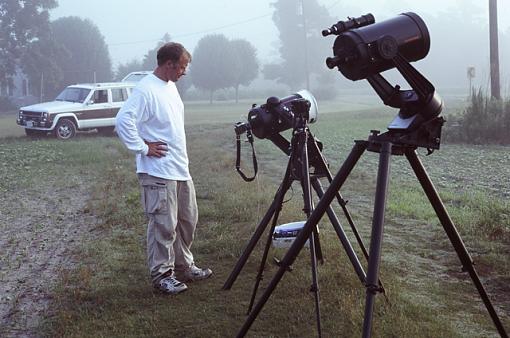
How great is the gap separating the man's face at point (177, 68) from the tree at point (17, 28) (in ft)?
173

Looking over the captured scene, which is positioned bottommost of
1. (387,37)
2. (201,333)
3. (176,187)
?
(201,333)

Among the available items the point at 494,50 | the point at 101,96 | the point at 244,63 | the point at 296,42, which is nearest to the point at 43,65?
the point at 244,63

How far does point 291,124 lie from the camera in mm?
4309

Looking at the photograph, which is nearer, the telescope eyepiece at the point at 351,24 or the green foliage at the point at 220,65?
the telescope eyepiece at the point at 351,24

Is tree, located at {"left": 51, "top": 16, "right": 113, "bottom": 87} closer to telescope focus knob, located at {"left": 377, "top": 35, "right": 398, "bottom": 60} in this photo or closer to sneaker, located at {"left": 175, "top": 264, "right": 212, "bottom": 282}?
sneaker, located at {"left": 175, "top": 264, "right": 212, "bottom": 282}

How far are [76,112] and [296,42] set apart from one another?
56718mm

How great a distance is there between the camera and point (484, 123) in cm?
1744

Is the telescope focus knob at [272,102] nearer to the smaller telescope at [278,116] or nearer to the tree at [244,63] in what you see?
the smaller telescope at [278,116]

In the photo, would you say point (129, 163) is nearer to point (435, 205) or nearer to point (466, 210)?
point (466, 210)

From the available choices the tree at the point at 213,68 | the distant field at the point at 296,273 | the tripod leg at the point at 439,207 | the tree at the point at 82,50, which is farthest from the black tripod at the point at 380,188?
the tree at the point at 213,68

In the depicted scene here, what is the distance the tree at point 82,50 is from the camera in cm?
5838

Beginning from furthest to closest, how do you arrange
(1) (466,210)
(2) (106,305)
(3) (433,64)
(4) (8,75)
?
(3) (433,64) → (4) (8,75) → (1) (466,210) → (2) (106,305)

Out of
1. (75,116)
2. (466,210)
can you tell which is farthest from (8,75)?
(466,210)

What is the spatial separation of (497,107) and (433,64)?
255ft
